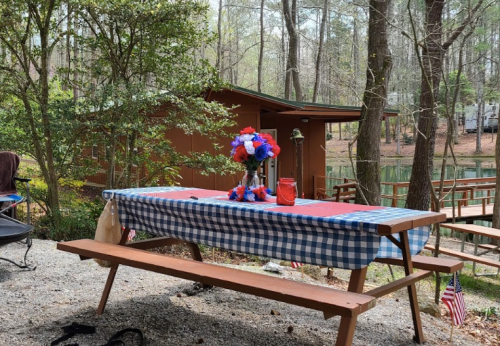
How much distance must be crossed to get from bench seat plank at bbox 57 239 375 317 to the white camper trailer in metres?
39.4

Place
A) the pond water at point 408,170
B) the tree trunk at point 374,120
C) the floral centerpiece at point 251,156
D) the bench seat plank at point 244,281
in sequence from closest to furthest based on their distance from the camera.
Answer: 1. the bench seat plank at point 244,281
2. the floral centerpiece at point 251,156
3. the tree trunk at point 374,120
4. the pond water at point 408,170

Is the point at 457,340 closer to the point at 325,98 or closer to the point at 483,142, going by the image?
the point at 483,142

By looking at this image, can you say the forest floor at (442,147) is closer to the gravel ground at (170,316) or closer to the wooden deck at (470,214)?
the wooden deck at (470,214)

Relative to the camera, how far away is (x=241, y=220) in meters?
2.90

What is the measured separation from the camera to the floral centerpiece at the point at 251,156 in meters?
3.22

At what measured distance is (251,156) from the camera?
3270 mm

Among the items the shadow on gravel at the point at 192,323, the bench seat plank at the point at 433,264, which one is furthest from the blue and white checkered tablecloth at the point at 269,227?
the shadow on gravel at the point at 192,323

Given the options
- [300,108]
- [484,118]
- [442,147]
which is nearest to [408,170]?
[442,147]

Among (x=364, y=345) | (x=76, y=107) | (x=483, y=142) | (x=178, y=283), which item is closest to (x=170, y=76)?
(x=76, y=107)

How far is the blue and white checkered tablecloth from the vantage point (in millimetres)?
2465

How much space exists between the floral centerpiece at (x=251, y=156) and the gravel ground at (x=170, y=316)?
0.93m

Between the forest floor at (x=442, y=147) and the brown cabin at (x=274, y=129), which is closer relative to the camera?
the brown cabin at (x=274, y=129)

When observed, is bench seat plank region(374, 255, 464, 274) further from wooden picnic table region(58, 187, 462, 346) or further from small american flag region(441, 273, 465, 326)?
small american flag region(441, 273, 465, 326)

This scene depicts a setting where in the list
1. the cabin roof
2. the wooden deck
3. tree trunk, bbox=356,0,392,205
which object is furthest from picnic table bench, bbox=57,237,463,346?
the wooden deck
